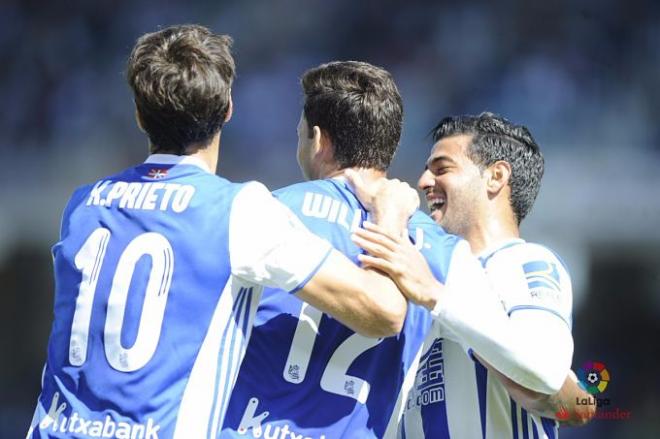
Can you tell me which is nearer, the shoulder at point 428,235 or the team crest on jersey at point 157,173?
the team crest on jersey at point 157,173

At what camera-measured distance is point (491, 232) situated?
3947 millimetres

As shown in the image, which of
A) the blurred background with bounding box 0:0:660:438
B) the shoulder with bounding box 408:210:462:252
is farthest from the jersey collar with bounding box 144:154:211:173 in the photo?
the blurred background with bounding box 0:0:660:438

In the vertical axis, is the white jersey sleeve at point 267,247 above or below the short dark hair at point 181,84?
below

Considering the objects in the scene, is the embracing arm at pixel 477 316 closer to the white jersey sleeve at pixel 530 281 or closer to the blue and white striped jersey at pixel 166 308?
the white jersey sleeve at pixel 530 281

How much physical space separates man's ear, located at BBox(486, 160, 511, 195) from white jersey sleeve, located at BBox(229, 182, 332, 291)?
161 cm

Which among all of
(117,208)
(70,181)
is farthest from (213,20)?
(117,208)

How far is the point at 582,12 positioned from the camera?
27.2 ft

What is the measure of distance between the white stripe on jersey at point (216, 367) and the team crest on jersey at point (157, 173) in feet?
1.26

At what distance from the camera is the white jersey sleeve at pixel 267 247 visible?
101 inches

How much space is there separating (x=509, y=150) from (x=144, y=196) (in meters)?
1.93

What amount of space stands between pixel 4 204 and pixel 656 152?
5.45 m

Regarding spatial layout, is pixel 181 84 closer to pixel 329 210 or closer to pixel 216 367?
pixel 329 210

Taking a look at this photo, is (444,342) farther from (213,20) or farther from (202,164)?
(213,20)

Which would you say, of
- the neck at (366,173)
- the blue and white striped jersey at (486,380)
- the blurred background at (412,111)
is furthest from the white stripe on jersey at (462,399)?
the blurred background at (412,111)
